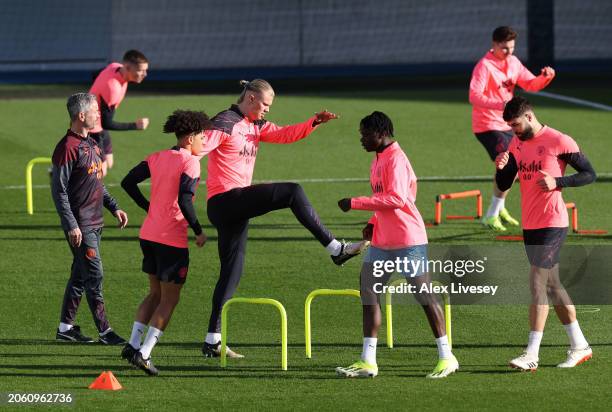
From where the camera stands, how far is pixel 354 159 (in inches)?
1020

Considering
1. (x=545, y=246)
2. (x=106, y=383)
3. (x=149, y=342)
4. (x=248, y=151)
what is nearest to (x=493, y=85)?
(x=248, y=151)

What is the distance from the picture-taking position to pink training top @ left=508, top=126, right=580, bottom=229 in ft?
38.6

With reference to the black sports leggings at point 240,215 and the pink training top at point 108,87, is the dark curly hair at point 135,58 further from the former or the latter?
the black sports leggings at point 240,215

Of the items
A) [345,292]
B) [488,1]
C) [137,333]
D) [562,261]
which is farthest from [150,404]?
[488,1]

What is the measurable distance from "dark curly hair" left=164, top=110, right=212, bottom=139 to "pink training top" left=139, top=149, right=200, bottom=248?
0.17 metres

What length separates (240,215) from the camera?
40.2 feet

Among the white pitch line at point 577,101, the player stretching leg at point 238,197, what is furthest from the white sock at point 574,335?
the white pitch line at point 577,101

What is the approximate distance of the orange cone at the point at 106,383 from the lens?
36.3 ft

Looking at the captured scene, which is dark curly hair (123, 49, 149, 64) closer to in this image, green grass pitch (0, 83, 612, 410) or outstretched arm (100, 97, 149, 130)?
outstretched arm (100, 97, 149, 130)

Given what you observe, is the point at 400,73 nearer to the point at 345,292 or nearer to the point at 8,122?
the point at 8,122

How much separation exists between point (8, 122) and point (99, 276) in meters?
19.3

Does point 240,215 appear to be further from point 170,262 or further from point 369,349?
point 369,349

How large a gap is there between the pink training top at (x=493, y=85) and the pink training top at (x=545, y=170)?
631 centimetres

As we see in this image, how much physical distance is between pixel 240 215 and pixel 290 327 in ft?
→ 5.67
